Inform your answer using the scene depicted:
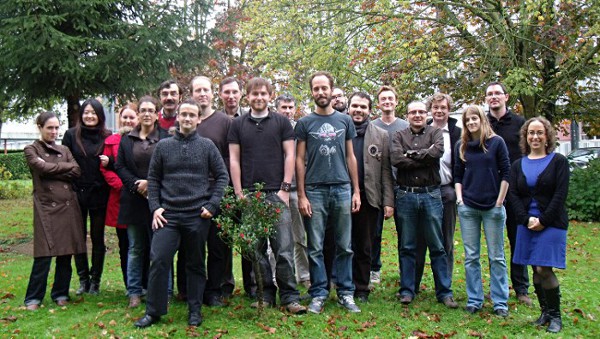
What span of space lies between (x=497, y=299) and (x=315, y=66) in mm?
9653

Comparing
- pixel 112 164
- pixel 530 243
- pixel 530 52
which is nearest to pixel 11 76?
pixel 112 164

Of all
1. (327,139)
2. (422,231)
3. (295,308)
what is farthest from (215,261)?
(422,231)

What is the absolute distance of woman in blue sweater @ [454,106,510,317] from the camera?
6062 millimetres

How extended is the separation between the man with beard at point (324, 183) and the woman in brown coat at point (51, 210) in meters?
2.62

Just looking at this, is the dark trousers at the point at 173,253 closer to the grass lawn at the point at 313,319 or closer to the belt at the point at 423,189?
the grass lawn at the point at 313,319

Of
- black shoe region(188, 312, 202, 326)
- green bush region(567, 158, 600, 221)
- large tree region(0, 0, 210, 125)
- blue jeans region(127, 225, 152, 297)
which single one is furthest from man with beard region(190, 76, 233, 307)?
green bush region(567, 158, 600, 221)

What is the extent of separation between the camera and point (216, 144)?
6191 millimetres

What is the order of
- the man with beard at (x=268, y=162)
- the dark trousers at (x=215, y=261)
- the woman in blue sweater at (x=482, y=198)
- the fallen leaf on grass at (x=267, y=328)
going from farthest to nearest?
the dark trousers at (x=215, y=261) < the woman in blue sweater at (x=482, y=198) < the man with beard at (x=268, y=162) < the fallen leaf on grass at (x=267, y=328)

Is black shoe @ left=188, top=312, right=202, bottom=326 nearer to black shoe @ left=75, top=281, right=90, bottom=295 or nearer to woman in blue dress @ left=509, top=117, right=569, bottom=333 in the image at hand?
black shoe @ left=75, top=281, right=90, bottom=295

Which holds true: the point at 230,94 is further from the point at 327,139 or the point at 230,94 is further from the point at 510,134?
the point at 510,134

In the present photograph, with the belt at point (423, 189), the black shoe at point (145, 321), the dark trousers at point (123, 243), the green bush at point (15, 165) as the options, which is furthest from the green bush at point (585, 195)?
the green bush at point (15, 165)

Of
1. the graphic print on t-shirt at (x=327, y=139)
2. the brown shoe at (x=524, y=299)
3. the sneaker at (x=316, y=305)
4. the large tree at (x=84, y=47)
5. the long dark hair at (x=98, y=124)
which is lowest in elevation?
the brown shoe at (x=524, y=299)

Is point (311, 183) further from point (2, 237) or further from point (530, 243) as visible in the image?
point (2, 237)

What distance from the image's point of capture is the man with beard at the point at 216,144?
6.20 metres
